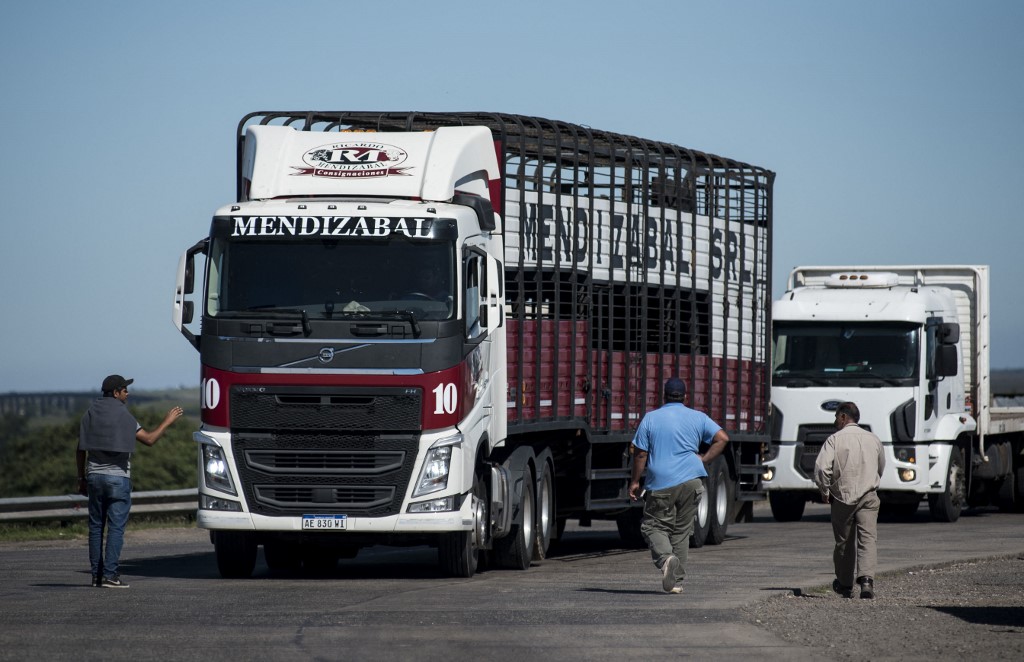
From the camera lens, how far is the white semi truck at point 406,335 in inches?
591

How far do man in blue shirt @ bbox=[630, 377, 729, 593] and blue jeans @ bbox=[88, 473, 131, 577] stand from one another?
4417 millimetres

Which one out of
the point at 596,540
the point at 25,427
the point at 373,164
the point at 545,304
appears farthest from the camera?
the point at 25,427

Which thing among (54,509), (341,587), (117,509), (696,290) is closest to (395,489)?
(341,587)

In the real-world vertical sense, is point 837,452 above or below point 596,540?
above

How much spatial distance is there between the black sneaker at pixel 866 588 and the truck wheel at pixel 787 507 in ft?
44.1

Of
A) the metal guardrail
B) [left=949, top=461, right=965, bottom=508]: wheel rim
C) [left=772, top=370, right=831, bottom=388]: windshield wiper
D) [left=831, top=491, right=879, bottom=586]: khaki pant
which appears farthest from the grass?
[left=831, top=491, right=879, bottom=586]: khaki pant

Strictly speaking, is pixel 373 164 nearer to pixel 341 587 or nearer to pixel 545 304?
pixel 545 304

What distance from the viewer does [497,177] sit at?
671 inches

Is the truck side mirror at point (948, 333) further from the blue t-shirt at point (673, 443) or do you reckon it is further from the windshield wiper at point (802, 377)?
the blue t-shirt at point (673, 443)

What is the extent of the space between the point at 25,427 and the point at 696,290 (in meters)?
110

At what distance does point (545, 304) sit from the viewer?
58.8ft

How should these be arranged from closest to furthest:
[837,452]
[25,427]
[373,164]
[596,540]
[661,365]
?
[837,452] → [373,164] → [661,365] → [596,540] → [25,427]

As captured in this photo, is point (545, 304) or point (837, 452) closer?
point (837, 452)

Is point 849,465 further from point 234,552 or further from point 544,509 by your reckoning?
point 234,552
